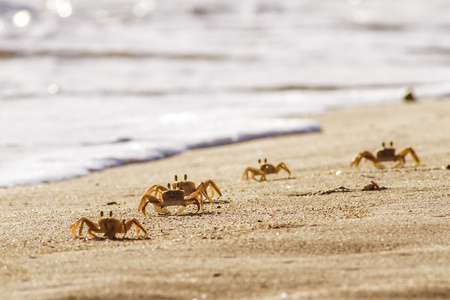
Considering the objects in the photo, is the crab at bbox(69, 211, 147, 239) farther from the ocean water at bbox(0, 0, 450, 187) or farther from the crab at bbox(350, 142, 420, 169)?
the crab at bbox(350, 142, 420, 169)

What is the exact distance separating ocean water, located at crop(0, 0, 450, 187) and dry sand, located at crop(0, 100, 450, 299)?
82.3 inches

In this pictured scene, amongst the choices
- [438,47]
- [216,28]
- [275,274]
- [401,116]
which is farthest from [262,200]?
[216,28]

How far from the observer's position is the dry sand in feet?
9.40

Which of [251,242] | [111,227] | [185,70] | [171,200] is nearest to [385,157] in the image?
[171,200]

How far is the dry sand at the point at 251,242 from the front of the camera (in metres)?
2.87

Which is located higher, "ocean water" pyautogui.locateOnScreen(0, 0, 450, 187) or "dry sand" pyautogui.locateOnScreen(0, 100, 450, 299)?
"ocean water" pyautogui.locateOnScreen(0, 0, 450, 187)

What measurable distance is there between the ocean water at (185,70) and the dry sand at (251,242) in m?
2.09

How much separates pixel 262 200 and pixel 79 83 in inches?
488

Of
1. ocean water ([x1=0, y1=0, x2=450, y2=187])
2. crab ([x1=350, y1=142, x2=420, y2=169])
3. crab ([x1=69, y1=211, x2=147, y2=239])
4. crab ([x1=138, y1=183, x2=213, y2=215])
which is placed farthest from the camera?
ocean water ([x1=0, y1=0, x2=450, y2=187])

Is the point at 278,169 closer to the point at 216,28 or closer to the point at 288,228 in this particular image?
the point at 288,228

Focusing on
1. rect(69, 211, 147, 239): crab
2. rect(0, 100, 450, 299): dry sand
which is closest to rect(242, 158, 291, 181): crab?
rect(0, 100, 450, 299): dry sand

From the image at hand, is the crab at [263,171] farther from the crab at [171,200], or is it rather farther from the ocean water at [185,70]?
the ocean water at [185,70]

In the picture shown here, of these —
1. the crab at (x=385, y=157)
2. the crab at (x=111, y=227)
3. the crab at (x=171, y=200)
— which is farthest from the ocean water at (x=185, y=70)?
the crab at (x=385, y=157)

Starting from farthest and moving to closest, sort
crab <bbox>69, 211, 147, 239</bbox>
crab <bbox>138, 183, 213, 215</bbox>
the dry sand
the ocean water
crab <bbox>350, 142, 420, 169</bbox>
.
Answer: the ocean water, crab <bbox>350, 142, 420, 169</bbox>, crab <bbox>138, 183, 213, 215</bbox>, crab <bbox>69, 211, 147, 239</bbox>, the dry sand
